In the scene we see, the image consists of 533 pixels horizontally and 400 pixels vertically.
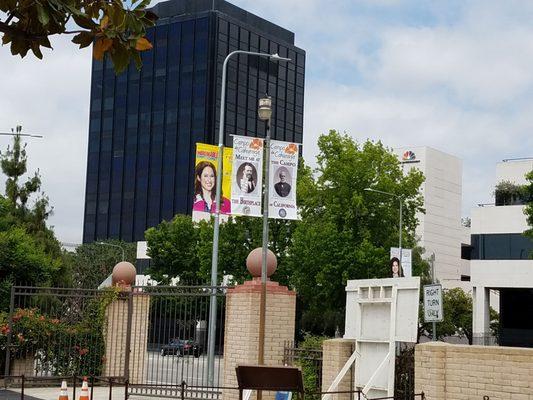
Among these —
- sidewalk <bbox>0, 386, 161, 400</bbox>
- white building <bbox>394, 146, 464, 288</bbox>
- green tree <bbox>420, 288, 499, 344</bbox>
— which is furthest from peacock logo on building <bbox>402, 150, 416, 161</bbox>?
sidewalk <bbox>0, 386, 161, 400</bbox>

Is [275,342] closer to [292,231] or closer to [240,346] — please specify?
[240,346]

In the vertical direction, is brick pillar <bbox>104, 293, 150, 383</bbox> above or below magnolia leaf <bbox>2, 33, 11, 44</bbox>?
below

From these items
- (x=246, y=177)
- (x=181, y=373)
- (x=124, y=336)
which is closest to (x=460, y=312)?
(x=181, y=373)

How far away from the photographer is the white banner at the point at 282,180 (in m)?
20.8

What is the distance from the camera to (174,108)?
10788 cm

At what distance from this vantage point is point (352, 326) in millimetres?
16312

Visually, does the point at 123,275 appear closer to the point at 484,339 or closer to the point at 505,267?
the point at 484,339

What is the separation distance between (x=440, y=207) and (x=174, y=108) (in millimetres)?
32890

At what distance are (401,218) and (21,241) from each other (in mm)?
24448

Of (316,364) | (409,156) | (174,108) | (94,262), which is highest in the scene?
(174,108)

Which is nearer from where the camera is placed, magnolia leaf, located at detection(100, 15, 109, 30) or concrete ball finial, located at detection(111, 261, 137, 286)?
magnolia leaf, located at detection(100, 15, 109, 30)

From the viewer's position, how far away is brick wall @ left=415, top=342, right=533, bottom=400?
12883mm

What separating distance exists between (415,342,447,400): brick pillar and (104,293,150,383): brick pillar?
9.82m

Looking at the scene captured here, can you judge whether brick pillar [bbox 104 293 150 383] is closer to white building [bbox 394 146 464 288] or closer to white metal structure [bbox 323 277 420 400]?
white metal structure [bbox 323 277 420 400]
